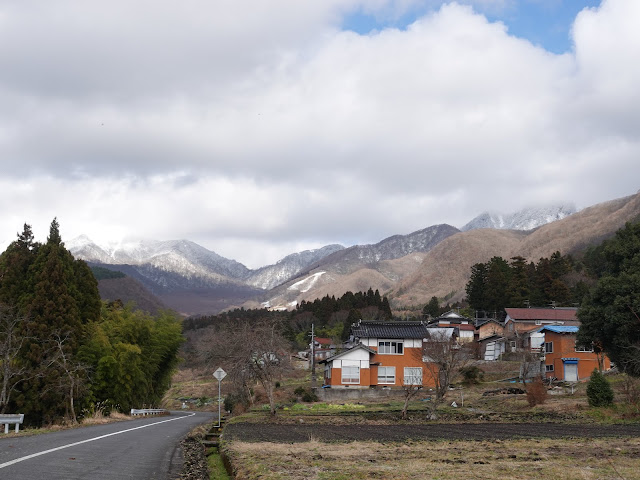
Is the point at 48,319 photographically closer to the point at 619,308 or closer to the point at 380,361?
the point at 380,361

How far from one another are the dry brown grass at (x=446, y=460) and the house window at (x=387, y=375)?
3599 cm

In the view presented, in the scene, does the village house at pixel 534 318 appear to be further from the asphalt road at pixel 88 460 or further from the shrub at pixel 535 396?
the asphalt road at pixel 88 460

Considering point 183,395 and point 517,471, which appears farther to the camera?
point 183,395

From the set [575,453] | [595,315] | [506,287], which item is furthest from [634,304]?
[506,287]

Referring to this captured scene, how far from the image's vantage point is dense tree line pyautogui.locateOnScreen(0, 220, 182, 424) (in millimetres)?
29672

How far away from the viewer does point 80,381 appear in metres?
30.4

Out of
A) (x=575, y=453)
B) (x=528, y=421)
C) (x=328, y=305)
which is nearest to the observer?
(x=575, y=453)

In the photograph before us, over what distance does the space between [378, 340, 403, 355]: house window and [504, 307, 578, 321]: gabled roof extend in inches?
869

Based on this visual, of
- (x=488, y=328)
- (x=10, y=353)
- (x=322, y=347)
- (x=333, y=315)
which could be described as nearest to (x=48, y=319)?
(x=10, y=353)

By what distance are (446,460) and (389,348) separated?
40.9 metres

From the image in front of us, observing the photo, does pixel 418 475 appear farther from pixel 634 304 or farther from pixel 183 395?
pixel 183 395

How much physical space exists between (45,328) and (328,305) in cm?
7856

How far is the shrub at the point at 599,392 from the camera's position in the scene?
2616 centimetres

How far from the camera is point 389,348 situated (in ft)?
168
